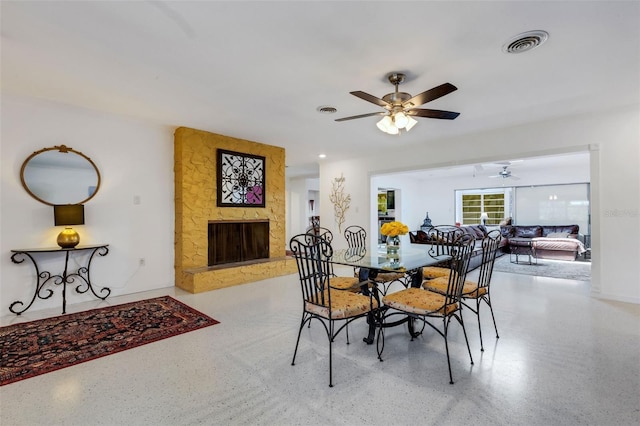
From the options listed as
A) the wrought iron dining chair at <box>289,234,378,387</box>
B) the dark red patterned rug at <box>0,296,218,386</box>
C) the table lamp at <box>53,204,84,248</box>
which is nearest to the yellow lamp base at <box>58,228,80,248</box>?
the table lamp at <box>53,204,84,248</box>

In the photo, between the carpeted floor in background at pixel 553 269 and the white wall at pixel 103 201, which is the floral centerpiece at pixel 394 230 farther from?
the carpeted floor in background at pixel 553 269

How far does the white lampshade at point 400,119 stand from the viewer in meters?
2.73

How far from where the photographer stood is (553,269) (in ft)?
19.3

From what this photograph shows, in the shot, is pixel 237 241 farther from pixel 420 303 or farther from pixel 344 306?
pixel 420 303

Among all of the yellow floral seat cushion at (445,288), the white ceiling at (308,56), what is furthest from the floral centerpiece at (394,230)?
the white ceiling at (308,56)

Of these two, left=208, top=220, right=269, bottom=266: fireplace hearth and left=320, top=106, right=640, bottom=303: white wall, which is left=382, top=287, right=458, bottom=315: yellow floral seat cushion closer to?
left=320, top=106, right=640, bottom=303: white wall

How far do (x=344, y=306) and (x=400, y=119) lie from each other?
5.76 feet

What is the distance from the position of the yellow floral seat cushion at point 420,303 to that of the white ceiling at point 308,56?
1.98 meters

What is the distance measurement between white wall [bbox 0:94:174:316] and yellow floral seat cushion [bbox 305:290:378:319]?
3153mm

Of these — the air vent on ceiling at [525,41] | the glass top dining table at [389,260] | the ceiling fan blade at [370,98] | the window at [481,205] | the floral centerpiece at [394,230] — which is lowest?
the glass top dining table at [389,260]

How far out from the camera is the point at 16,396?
6.09 feet

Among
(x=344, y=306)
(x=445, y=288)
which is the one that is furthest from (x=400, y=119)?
(x=344, y=306)

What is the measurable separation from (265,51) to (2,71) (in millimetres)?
2568

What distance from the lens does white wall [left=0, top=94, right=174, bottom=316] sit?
332 cm
